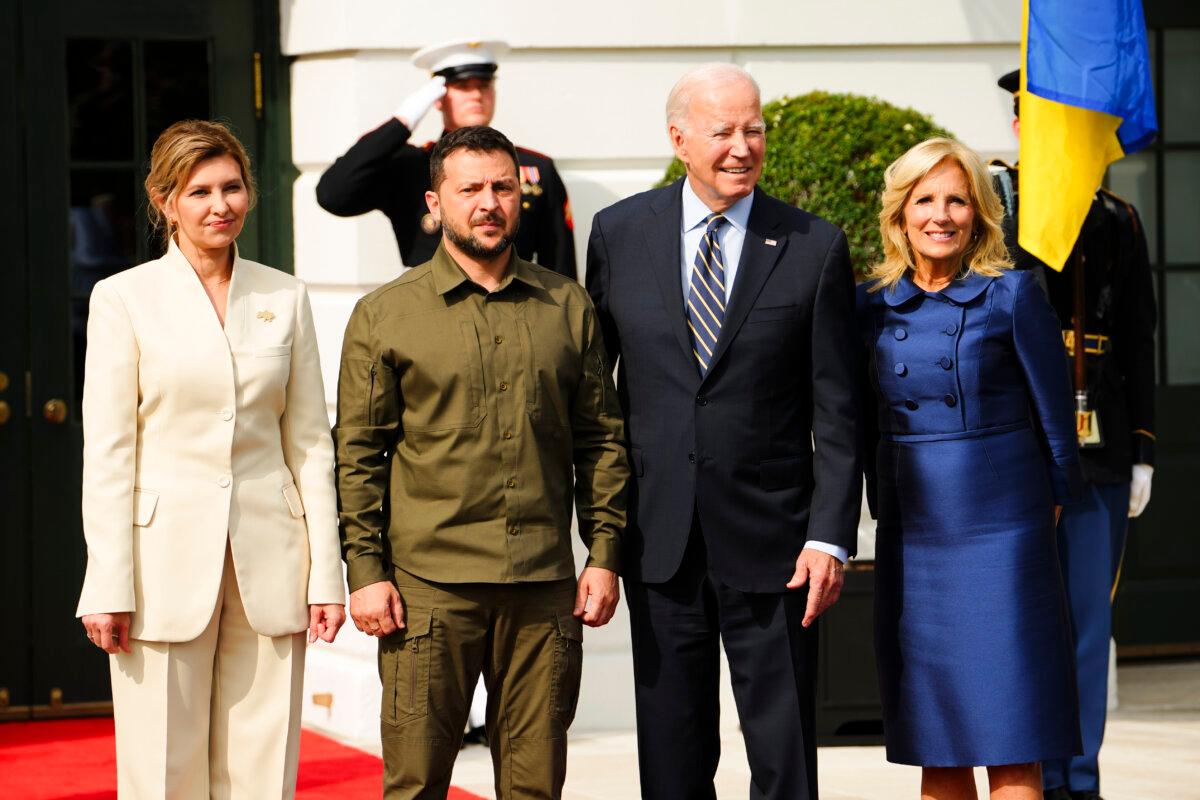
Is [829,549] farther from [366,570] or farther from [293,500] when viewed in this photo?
[293,500]

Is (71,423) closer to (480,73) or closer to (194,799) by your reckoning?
(480,73)

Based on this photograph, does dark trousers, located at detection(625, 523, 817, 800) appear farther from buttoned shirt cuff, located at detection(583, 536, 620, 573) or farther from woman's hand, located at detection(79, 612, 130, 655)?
woman's hand, located at detection(79, 612, 130, 655)

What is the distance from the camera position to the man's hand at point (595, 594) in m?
3.84

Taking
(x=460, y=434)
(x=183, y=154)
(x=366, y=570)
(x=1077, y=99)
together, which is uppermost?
(x=1077, y=99)

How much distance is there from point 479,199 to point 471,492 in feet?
2.04

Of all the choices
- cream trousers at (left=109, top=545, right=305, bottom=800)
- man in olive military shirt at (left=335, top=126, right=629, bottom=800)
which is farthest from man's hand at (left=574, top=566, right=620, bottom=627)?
cream trousers at (left=109, top=545, right=305, bottom=800)

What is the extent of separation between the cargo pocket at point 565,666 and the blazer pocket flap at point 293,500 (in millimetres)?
604

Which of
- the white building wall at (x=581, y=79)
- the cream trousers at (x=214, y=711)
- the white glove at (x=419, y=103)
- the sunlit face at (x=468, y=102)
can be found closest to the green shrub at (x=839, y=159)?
the white building wall at (x=581, y=79)

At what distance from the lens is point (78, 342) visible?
6621 millimetres

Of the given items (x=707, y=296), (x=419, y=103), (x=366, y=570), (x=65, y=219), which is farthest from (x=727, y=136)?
(x=65, y=219)

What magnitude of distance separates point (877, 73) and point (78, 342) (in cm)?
314

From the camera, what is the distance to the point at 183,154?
374cm

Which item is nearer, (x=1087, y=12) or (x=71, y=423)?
(x=1087, y=12)

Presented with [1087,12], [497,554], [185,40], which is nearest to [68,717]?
[185,40]
